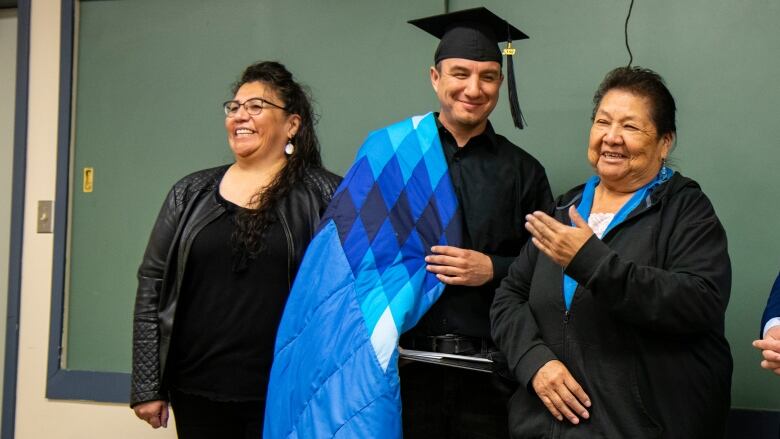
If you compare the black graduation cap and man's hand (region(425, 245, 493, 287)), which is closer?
man's hand (region(425, 245, 493, 287))

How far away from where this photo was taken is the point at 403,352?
198 cm

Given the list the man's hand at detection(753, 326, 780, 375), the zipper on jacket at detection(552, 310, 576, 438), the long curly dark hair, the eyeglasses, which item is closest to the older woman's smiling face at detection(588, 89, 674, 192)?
the zipper on jacket at detection(552, 310, 576, 438)

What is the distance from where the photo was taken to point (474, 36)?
2139mm

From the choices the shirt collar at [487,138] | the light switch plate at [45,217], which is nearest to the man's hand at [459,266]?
the shirt collar at [487,138]

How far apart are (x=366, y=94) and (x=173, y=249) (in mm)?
1013

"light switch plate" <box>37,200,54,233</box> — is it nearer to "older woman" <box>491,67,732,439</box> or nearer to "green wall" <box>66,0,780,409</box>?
"green wall" <box>66,0,780,409</box>

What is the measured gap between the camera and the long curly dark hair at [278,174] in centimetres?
217

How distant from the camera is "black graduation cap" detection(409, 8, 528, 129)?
213 centimetres

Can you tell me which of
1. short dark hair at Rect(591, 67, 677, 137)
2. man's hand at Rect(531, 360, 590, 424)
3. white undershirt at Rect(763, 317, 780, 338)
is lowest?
man's hand at Rect(531, 360, 590, 424)

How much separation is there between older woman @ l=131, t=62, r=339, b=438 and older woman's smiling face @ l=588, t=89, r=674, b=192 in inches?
33.1

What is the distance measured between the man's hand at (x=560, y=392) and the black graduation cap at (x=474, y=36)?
31.8 inches

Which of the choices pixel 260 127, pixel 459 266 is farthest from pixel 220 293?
pixel 459 266

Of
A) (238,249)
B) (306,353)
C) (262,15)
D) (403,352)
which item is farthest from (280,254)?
(262,15)

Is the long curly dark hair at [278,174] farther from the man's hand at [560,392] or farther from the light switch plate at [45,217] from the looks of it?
the light switch plate at [45,217]
